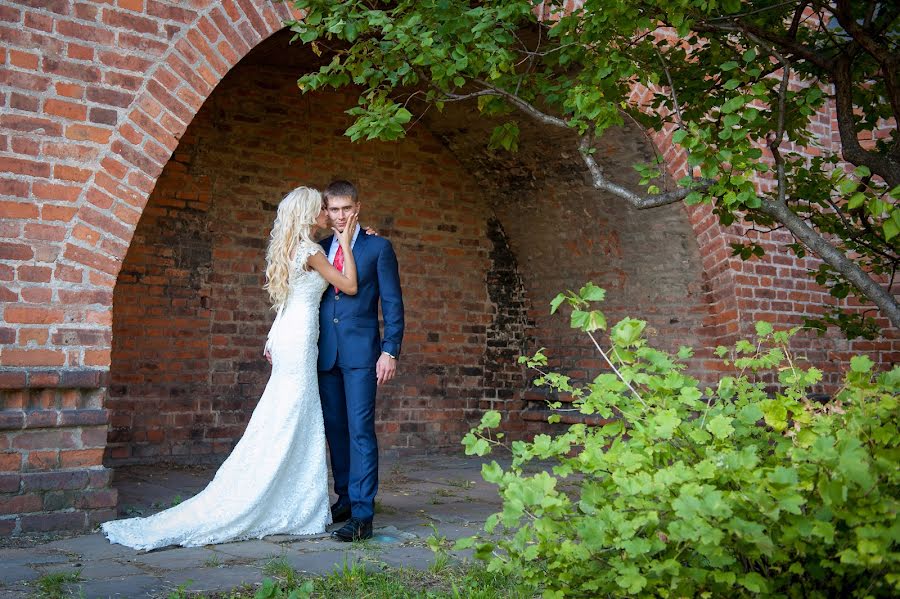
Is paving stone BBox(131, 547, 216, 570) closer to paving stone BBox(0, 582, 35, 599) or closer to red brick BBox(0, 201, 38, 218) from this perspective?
paving stone BBox(0, 582, 35, 599)

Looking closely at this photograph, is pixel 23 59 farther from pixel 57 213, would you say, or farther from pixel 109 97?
pixel 57 213

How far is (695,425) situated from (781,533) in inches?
17.2

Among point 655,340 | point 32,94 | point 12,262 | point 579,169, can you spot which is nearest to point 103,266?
point 12,262

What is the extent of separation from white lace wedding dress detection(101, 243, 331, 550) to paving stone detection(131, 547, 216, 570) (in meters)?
0.16

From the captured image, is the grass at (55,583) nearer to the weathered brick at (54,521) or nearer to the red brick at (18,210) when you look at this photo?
the weathered brick at (54,521)

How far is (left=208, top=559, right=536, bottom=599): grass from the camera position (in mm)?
3480

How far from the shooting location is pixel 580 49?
177 inches

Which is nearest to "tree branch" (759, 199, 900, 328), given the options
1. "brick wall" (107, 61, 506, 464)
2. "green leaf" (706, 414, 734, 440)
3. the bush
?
the bush

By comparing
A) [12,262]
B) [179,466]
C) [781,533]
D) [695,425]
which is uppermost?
[12,262]

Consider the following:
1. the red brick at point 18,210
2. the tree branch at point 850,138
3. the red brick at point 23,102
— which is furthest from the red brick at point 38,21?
the tree branch at point 850,138

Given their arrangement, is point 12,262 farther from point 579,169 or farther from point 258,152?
point 579,169

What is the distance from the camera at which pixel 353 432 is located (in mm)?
4809

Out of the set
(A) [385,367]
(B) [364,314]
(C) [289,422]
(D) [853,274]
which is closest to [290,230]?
(B) [364,314]

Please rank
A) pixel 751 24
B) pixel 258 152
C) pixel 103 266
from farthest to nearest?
1. pixel 258 152
2. pixel 103 266
3. pixel 751 24
